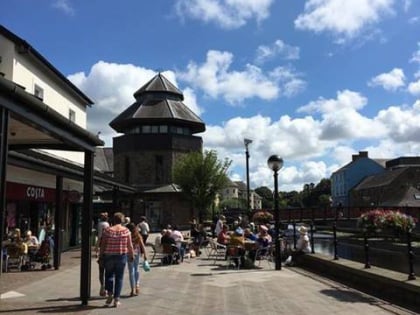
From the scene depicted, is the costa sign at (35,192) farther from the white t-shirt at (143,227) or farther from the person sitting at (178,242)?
the person sitting at (178,242)

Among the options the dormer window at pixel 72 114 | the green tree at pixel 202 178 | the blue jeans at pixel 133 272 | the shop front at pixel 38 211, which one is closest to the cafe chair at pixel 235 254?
the blue jeans at pixel 133 272

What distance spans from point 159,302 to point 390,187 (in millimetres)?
82915

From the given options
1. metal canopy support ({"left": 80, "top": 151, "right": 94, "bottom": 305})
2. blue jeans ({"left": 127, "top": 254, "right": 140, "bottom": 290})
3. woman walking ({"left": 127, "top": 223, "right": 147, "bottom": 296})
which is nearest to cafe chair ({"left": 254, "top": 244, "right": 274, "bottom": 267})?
woman walking ({"left": 127, "top": 223, "right": 147, "bottom": 296})

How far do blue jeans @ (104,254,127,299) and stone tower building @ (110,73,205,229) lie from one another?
140 feet

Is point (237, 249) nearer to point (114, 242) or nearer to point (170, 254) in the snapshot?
point (170, 254)

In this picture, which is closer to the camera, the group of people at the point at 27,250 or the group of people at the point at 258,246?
the group of people at the point at 27,250

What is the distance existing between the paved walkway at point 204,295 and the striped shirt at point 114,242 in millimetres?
987

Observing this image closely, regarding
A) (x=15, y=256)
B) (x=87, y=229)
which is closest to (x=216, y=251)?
(x=15, y=256)

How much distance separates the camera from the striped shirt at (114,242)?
9.49 m

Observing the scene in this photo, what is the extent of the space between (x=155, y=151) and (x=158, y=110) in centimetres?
453

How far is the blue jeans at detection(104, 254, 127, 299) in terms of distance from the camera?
9508 millimetres

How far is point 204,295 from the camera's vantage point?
1077cm

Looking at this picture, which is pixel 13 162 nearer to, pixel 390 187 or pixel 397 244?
pixel 397 244

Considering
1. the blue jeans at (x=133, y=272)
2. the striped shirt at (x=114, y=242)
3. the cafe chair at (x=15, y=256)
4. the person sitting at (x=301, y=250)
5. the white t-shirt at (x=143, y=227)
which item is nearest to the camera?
the striped shirt at (x=114, y=242)
